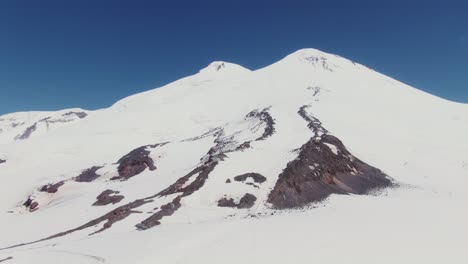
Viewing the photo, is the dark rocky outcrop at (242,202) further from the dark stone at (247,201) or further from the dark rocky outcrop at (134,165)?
the dark rocky outcrop at (134,165)

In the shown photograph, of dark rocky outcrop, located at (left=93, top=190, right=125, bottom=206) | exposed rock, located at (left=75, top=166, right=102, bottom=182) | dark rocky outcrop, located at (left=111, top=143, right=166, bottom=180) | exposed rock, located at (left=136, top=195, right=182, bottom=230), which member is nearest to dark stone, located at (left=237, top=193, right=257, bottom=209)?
exposed rock, located at (left=136, top=195, right=182, bottom=230)

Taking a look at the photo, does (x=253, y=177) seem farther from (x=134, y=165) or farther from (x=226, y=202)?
(x=134, y=165)

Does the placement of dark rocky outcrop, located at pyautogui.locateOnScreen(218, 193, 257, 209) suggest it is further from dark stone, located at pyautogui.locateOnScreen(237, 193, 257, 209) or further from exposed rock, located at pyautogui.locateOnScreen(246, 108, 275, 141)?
exposed rock, located at pyautogui.locateOnScreen(246, 108, 275, 141)

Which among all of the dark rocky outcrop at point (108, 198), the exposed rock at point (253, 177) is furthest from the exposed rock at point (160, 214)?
the dark rocky outcrop at point (108, 198)

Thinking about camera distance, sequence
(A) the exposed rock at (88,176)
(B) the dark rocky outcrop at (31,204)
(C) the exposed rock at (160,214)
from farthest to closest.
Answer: (A) the exposed rock at (88,176), (B) the dark rocky outcrop at (31,204), (C) the exposed rock at (160,214)

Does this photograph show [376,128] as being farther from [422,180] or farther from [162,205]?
[162,205]
